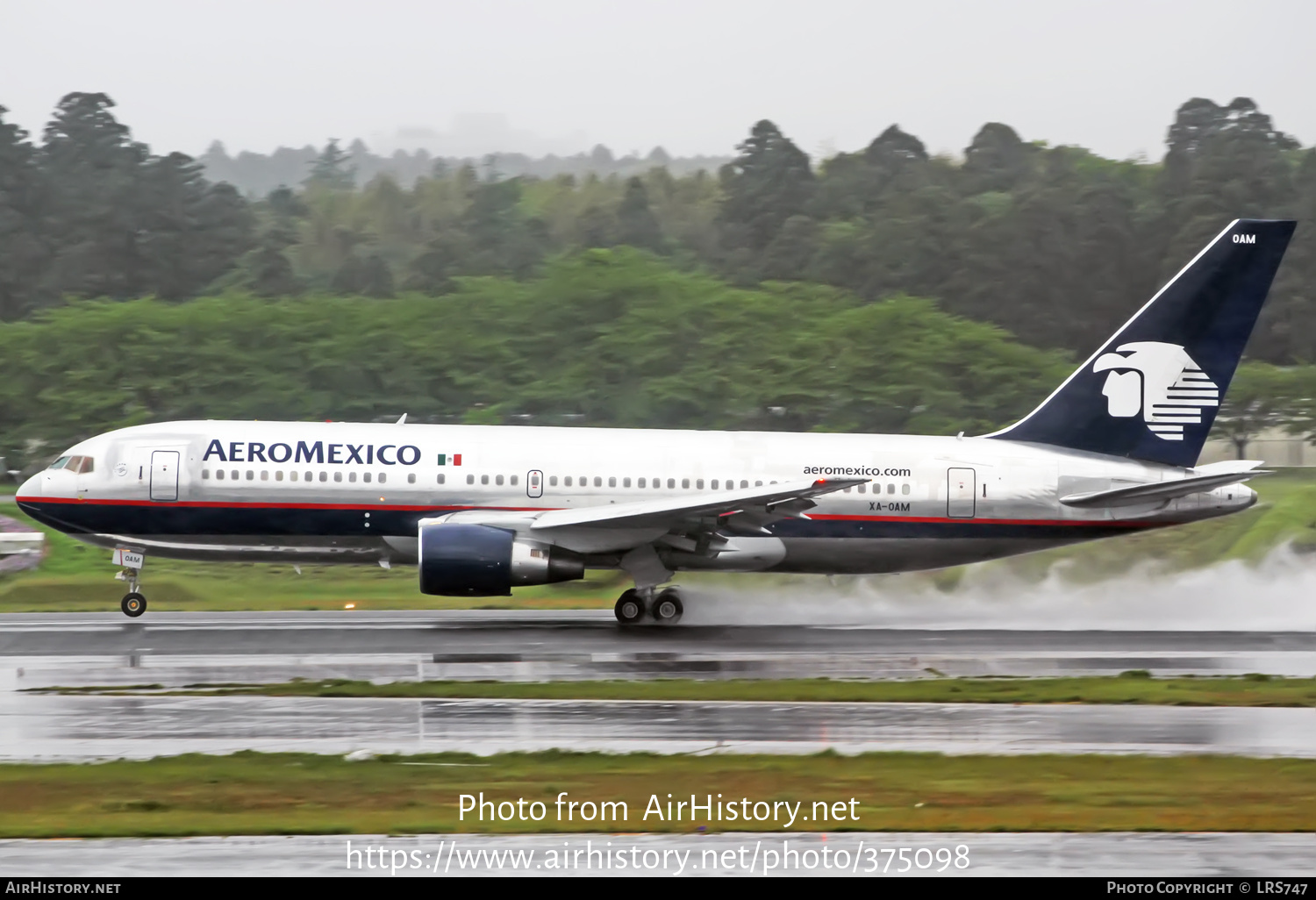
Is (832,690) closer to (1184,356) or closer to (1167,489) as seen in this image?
(1167,489)

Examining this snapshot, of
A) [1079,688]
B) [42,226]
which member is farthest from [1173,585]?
[42,226]

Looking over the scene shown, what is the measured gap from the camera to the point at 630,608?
1019 inches

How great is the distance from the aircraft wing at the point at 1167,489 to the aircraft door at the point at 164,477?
16075 mm

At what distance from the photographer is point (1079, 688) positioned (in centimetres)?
1980

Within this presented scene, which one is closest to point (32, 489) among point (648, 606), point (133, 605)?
point (133, 605)

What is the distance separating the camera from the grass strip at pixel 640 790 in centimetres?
1245

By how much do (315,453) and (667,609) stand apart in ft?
22.5

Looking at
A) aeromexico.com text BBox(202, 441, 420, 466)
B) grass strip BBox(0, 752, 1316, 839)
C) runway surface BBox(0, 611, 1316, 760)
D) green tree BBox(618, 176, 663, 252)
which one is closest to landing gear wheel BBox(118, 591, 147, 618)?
runway surface BBox(0, 611, 1316, 760)

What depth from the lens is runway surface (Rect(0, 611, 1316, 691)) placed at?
20.6 m

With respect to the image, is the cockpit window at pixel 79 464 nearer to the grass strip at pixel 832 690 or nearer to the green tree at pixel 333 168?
the grass strip at pixel 832 690

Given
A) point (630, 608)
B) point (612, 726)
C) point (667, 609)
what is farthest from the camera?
point (667, 609)

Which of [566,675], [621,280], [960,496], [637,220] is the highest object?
[637,220]

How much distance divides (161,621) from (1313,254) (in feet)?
157

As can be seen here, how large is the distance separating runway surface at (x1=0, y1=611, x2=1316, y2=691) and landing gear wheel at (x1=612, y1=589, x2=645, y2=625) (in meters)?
0.32
